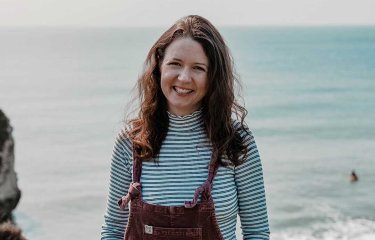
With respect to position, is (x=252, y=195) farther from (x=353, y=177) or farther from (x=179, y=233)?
(x=353, y=177)

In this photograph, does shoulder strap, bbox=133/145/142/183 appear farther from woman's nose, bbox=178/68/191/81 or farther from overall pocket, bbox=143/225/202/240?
woman's nose, bbox=178/68/191/81

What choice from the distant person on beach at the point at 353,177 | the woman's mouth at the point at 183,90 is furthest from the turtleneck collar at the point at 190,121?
A: the distant person on beach at the point at 353,177

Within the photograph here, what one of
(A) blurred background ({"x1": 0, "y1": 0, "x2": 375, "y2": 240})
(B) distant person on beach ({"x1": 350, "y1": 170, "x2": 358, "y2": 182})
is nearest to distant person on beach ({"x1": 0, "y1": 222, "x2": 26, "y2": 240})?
(A) blurred background ({"x1": 0, "y1": 0, "x2": 375, "y2": 240})

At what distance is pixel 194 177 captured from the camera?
8.87 ft

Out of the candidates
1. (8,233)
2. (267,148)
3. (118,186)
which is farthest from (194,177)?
(267,148)

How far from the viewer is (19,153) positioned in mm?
32594

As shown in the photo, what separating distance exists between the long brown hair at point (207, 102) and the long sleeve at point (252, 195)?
40mm

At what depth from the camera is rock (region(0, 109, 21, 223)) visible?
1533cm

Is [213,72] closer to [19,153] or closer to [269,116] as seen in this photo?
[19,153]

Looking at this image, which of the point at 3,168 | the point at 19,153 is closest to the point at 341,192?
the point at 3,168

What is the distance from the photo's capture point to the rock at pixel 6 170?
15.3 m

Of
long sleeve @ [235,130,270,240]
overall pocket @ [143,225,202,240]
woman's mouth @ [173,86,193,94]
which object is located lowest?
overall pocket @ [143,225,202,240]

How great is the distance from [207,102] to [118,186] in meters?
0.47

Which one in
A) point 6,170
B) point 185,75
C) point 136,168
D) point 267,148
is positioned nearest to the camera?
point 185,75
